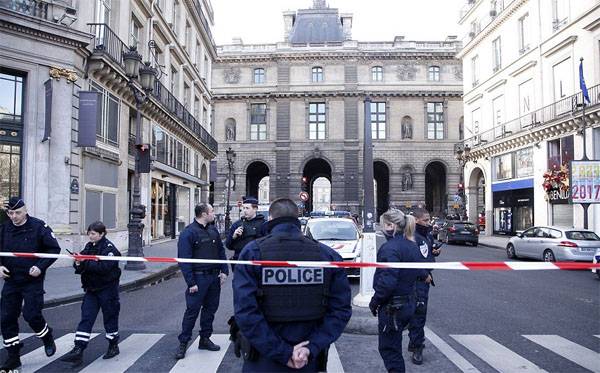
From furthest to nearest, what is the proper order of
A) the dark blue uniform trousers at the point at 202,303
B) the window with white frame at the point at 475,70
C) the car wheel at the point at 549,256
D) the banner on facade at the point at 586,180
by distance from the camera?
1. the window with white frame at the point at 475,70
2. the banner on facade at the point at 586,180
3. the car wheel at the point at 549,256
4. the dark blue uniform trousers at the point at 202,303

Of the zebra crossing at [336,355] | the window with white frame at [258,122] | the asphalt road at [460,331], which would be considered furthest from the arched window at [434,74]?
the zebra crossing at [336,355]

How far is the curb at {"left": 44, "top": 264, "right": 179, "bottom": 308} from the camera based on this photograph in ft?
28.1

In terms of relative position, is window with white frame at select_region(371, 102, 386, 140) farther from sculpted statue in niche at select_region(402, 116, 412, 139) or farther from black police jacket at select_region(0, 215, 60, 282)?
black police jacket at select_region(0, 215, 60, 282)

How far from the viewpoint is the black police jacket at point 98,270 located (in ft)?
17.6

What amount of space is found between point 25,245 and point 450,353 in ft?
17.5

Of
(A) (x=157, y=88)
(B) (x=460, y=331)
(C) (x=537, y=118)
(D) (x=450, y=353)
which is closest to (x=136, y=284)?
(B) (x=460, y=331)

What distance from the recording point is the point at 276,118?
5253cm

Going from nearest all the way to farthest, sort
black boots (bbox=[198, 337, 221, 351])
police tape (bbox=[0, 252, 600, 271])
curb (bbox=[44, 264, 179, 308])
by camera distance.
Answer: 1. police tape (bbox=[0, 252, 600, 271])
2. black boots (bbox=[198, 337, 221, 351])
3. curb (bbox=[44, 264, 179, 308])

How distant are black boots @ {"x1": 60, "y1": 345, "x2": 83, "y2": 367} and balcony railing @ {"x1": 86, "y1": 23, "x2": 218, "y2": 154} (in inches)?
493

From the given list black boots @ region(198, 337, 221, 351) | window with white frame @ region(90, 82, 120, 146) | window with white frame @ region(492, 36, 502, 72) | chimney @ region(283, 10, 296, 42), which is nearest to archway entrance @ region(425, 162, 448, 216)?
window with white frame @ region(492, 36, 502, 72)

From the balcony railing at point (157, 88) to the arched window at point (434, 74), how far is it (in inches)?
1077

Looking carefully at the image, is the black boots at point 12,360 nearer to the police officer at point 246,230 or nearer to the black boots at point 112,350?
the black boots at point 112,350

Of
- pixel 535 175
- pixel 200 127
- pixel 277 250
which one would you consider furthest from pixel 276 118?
pixel 277 250

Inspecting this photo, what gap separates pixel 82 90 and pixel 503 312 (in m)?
13.7
